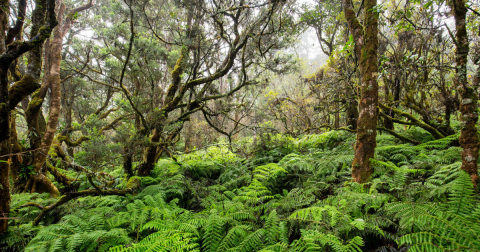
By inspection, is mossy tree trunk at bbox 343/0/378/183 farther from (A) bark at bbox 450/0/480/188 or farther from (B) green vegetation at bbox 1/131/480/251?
(A) bark at bbox 450/0/480/188

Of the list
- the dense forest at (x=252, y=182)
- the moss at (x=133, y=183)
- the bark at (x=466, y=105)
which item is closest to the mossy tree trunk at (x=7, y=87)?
the dense forest at (x=252, y=182)

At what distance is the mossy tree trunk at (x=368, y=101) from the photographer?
124 inches

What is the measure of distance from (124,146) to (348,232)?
4.25 meters

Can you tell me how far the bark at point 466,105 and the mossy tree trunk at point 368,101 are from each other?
90 centimetres

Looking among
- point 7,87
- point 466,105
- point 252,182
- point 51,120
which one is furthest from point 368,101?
point 51,120

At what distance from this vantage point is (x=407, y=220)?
1.91 metres

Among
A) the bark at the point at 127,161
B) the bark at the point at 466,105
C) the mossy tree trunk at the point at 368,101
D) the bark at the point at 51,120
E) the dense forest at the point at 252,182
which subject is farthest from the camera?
the bark at the point at 127,161

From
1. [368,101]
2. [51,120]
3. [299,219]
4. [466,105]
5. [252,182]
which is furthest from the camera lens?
[51,120]

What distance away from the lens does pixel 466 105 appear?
2418 millimetres

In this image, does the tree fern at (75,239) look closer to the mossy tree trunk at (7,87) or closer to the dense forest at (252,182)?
the dense forest at (252,182)

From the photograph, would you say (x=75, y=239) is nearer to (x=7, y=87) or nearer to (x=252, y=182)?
(x=7, y=87)

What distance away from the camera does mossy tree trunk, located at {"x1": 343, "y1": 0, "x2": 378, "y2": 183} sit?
10.3 feet

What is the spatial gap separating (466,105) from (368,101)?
105cm

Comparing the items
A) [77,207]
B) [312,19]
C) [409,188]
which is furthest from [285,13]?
[77,207]
